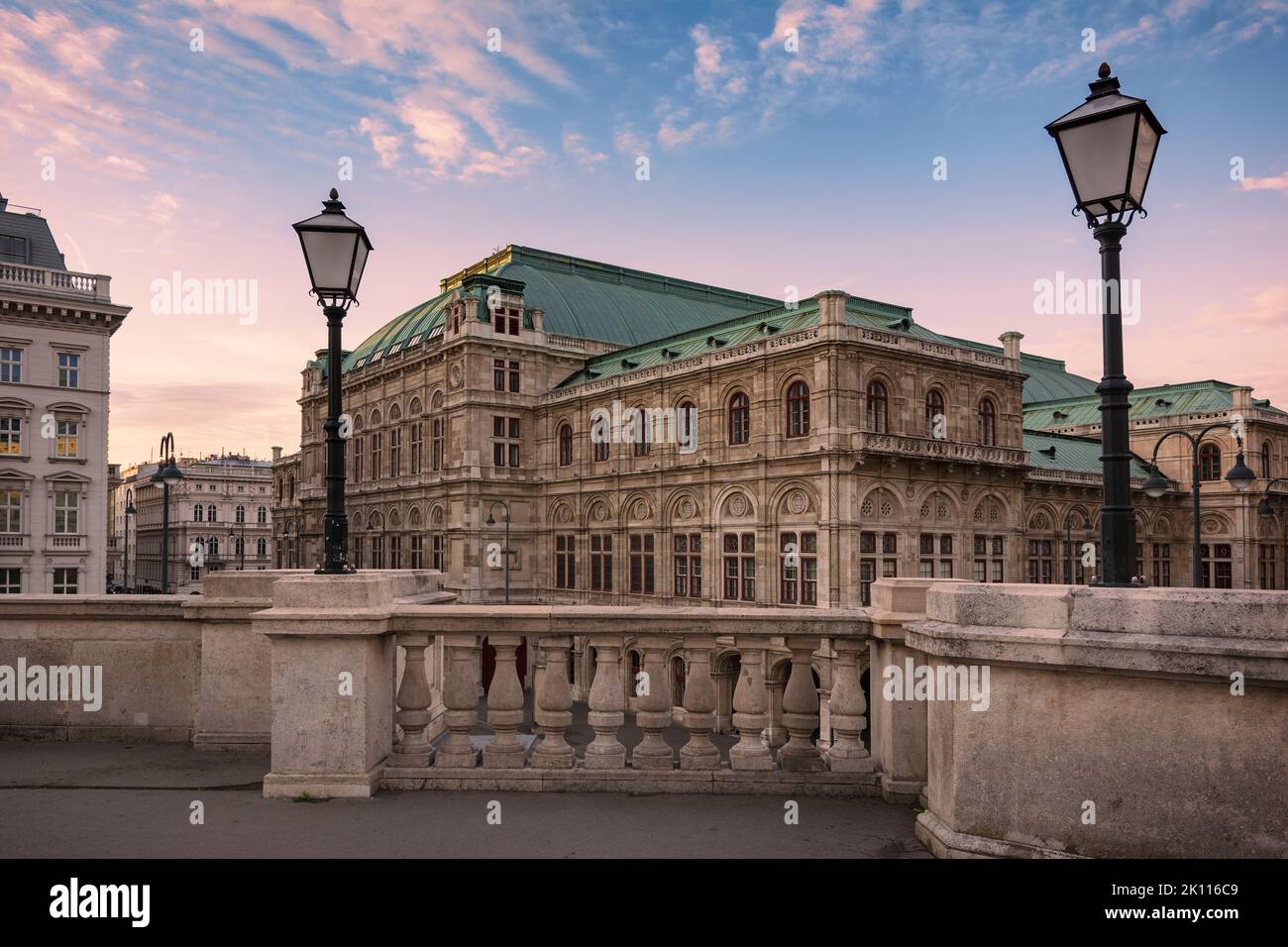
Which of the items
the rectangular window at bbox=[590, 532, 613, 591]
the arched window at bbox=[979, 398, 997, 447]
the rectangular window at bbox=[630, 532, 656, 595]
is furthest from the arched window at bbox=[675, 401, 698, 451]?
the arched window at bbox=[979, 398, 997, 447]

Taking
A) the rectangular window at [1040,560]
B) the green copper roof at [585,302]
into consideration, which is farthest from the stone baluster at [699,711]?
the green copper roof at [585,302]

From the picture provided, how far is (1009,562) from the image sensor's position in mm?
42312

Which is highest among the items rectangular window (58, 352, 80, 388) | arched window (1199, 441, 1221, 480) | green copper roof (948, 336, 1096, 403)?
green copper roof (948, 336, 1096, 403)

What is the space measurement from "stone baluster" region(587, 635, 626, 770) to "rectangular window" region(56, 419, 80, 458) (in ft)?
150

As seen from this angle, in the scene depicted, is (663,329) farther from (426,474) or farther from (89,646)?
(89,646)

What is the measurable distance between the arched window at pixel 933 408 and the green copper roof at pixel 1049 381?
1477 inches

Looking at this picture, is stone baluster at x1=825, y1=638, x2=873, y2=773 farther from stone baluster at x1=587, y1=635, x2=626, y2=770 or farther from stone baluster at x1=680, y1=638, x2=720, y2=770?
stone baluster at x1=587, y1=635, x2=626, y2=770

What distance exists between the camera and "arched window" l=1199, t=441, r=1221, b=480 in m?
59.8

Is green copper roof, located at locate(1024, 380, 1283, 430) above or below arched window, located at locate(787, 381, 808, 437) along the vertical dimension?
above

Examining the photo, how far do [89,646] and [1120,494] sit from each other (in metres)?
8.00

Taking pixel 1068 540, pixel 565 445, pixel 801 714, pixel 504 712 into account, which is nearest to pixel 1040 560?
pixel 1068 540

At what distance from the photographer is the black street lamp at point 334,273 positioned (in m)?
6.68

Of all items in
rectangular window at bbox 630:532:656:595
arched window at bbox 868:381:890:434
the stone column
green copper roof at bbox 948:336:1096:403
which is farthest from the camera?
green copper roof at bbox 948:336:1096:403
